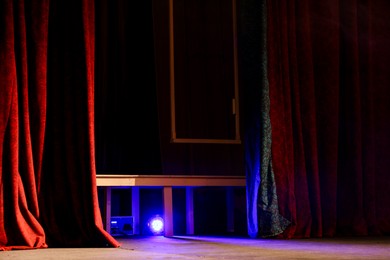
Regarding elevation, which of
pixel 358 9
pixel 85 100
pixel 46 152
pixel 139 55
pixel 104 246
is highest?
pixel 358 9

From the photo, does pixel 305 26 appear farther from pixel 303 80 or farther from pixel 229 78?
pixel 229 78

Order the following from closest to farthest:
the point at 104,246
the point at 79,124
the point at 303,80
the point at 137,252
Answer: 1. the point at 137,252
2. the point at 104,246
3. the point at 79,124
4. the point at 303,80

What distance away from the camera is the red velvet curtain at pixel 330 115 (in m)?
3.30

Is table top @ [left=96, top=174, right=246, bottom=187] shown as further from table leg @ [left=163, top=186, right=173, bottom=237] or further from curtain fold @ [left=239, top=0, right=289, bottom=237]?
curtain fold @ [left=239, top=0, right=289, bottom=237]

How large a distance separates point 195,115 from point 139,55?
0.52 metres

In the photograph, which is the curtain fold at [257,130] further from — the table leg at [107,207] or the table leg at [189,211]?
the table leg at [107,207]

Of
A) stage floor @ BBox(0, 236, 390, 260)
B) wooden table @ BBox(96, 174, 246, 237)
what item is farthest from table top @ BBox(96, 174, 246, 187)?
stage floor @ BBox(0, 236, 390, 260)

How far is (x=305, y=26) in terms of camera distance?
135 inches

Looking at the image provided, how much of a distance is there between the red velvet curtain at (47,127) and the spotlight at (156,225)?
84 centimetres

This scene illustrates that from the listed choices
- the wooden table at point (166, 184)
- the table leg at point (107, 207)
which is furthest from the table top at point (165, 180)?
the table leg at point (107, 207)

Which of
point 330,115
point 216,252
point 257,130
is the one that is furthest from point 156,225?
point 216,252

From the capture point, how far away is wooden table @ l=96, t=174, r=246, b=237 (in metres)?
3.18

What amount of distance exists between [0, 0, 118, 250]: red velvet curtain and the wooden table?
383 mm

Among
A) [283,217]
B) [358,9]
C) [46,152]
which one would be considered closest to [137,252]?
[46,152]
